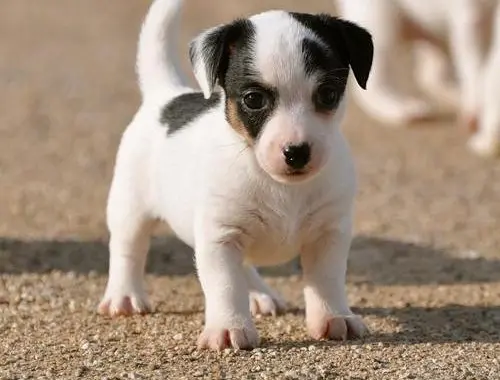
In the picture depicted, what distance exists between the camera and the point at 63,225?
7051 mm

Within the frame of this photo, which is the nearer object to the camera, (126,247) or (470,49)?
(126,247)

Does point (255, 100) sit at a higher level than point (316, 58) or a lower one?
lower

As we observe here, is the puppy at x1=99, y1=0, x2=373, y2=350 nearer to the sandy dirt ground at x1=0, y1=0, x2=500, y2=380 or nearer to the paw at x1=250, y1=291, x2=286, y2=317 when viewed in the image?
the sandy dirt ground at x1=0, y1=0, x2=500, y2=380

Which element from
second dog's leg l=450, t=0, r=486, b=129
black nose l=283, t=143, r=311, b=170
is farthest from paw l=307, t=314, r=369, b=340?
second dog's leg l=450, t=0, r=486, b=129

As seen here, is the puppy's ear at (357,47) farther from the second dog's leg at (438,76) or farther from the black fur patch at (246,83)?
the second dog's leg at (438,76)

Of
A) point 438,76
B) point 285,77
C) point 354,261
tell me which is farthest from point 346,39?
point 438,76

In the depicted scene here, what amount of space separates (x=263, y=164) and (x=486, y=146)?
193 inches

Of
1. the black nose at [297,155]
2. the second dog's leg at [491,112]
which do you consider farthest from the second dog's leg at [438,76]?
the black nose at [297,155]

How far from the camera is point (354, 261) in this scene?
21.1 ft

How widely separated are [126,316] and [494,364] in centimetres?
152

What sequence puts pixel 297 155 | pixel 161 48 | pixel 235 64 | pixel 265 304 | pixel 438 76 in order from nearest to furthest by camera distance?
pixel 297 155, pixel 235 64, pixel 265 304, pixel 161 48, pixel 438 76

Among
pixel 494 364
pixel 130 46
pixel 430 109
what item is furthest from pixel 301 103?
pixel 130 46

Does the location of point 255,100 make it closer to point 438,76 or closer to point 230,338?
point 230,338

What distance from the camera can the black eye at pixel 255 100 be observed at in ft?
14.4
